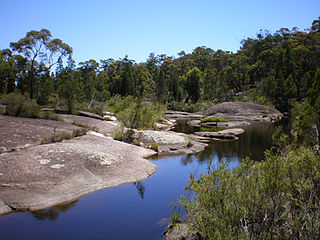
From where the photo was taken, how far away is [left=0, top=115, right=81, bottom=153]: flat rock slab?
40.6ft

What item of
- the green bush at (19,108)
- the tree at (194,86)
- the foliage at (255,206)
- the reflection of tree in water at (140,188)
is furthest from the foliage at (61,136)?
the tree at (194,86)

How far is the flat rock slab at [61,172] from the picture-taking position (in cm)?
911

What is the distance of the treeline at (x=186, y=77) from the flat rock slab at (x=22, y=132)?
10429 millimetres

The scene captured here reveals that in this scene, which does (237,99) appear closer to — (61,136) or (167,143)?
(167,143)

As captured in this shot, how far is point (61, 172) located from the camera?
10734 mm

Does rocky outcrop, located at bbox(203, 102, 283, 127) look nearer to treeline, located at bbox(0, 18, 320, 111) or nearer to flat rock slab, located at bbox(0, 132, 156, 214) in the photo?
treeline, located at bbox(0, 18, 320, 111)

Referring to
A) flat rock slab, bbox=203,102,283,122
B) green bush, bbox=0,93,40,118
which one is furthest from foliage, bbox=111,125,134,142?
flat rock slab, bbox=203,102,283,122

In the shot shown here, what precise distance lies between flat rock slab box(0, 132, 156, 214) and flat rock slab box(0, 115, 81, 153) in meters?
0.97

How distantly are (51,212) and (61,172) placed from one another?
88.9 inches

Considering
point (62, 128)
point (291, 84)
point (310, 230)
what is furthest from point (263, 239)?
point (291, 84)

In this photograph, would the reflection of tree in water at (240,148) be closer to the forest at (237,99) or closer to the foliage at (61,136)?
the forest at (237,99)

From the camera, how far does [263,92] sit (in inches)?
2245

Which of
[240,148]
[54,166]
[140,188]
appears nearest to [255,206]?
[140,188]

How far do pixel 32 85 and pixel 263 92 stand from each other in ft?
137
